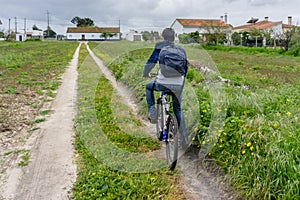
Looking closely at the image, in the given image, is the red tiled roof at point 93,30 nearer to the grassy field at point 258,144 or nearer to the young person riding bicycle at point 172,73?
the grassy field at point 258,144

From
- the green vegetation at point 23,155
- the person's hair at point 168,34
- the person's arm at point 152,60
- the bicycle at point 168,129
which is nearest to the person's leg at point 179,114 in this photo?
the bicycle at point 168,129

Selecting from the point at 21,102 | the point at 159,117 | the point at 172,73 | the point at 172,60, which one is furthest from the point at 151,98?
the point at 21,102

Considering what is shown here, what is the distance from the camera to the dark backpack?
12.2ft

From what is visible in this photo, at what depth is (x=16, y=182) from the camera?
11.5ft

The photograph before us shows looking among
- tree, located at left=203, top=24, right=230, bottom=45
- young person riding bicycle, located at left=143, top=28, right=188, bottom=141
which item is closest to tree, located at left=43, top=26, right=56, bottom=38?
tree, located at left=203, top=24, right=230, bottom=45

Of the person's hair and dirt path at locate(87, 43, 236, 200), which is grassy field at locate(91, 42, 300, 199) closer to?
dirt path at locate(87, 43, 236, 200)

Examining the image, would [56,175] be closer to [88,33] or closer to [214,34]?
[214,34]

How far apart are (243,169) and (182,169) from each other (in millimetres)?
901

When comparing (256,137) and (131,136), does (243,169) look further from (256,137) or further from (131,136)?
(131,136)

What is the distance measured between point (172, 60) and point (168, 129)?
0.99 meters

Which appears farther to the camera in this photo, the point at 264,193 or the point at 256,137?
the point at 256,137

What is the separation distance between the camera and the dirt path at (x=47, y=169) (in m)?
3.32

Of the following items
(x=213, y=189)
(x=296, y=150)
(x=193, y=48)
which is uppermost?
(x=193, y=48)

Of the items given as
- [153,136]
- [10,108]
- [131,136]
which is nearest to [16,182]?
[131,136]
